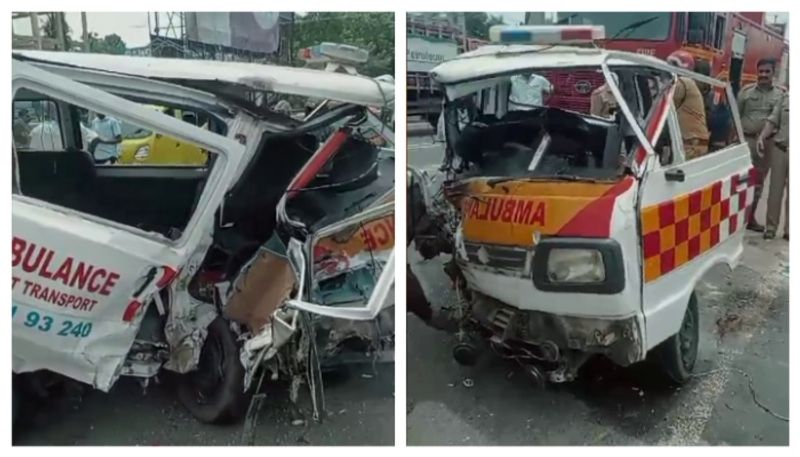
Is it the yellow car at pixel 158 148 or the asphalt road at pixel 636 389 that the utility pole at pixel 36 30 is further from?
the asphalt road at pixel 636 389

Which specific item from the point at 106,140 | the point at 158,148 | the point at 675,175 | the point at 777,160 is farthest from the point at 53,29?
the point at 777,160

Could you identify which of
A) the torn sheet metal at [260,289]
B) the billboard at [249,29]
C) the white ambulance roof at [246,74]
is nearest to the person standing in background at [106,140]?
the white ambulance roof at [246,74]

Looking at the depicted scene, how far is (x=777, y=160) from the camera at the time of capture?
2.70 metres

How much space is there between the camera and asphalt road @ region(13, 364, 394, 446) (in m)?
2.67

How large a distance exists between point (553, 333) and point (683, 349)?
0.52 metres

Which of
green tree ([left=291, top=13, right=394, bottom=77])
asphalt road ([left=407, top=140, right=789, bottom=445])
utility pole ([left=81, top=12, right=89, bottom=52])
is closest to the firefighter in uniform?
asphalt road ([left=407, top=140, right=789, bottom=445])

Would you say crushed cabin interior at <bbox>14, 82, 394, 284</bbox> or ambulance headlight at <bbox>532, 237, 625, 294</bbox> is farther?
crushed cabin interior at <bbox>14, 82, 394, 284</bbox>

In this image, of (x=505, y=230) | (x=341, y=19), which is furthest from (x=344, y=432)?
(x=341, y=19)

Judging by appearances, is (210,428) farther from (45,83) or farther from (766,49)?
(766,49)

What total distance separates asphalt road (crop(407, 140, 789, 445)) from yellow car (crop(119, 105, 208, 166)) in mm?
766

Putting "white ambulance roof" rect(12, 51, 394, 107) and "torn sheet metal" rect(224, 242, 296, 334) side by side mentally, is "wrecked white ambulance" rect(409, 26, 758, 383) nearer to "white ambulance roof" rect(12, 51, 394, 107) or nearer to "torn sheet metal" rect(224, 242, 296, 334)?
"white ambulance roof" rect(12, 51, 394, 107)

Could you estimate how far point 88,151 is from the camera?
8.71ft

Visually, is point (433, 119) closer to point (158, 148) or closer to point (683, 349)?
point (158, 148)

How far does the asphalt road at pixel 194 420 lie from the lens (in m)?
2.67
